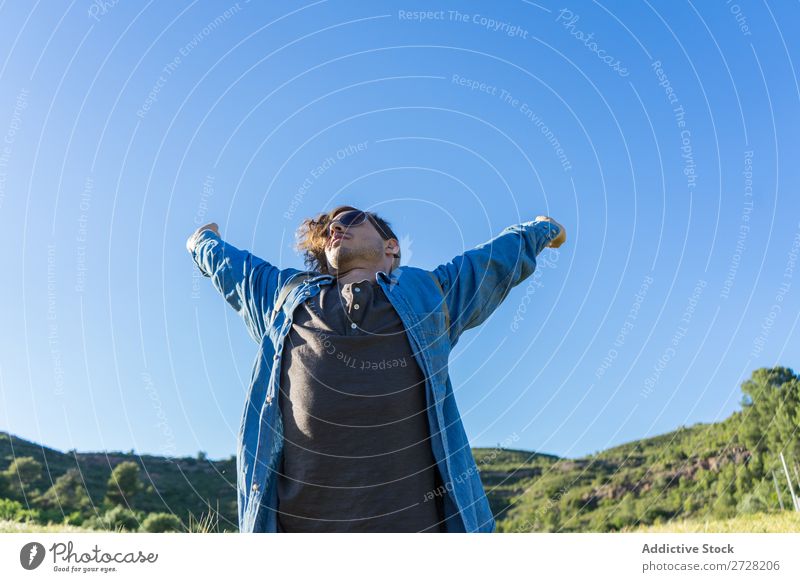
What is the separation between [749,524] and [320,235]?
348cm

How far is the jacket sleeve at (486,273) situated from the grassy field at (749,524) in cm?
180

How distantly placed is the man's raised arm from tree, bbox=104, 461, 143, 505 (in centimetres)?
410

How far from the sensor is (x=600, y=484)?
713cm

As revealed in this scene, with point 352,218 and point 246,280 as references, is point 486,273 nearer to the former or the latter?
point 352,218

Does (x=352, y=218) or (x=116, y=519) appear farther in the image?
(x=116, y=519)

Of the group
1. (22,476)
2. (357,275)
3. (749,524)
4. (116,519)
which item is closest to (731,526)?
(749,524)

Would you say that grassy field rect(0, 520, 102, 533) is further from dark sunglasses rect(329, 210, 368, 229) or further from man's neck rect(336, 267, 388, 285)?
dark sunglasses rect(329, 210, 368, 229)

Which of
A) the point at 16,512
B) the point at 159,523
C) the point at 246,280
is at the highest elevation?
the point at 246,280

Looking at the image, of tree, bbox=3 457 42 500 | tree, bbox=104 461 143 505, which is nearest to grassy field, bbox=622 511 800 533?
tree, bbox=3 457 42 500

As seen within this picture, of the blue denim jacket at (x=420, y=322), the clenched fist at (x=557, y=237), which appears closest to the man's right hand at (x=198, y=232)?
the blue denim jacket at (x=420, y=322)

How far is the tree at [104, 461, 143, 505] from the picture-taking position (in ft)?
24.8
